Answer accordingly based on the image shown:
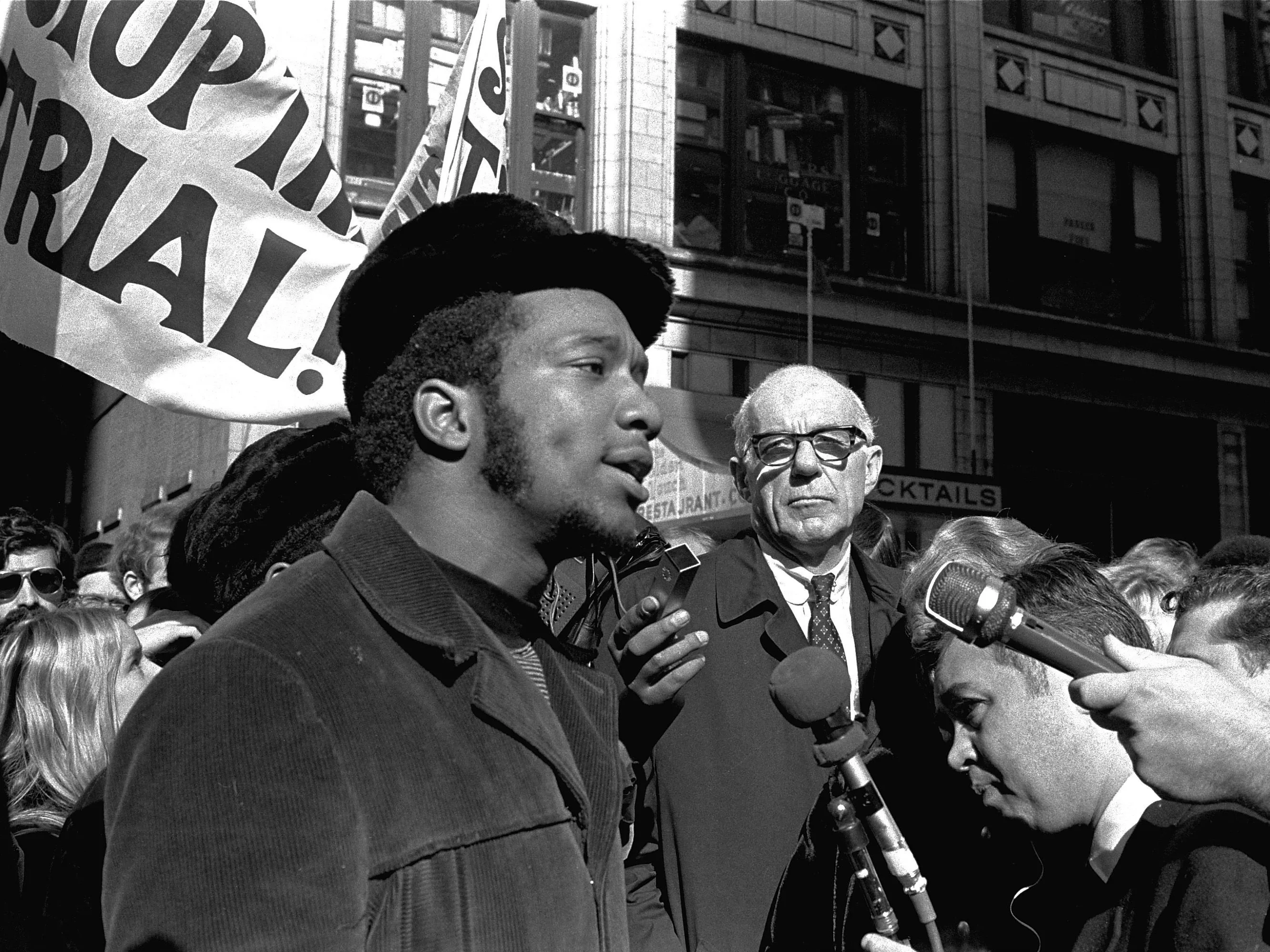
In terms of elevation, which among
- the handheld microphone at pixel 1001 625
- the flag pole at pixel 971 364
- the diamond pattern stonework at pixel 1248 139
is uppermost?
the diamond pattern stonework at pixel 1248 139

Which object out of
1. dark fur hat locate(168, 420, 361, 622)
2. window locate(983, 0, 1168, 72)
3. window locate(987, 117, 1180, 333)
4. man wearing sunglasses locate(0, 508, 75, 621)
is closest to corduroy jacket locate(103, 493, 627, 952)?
dark fur hat locate(168, 420, 361, 622)

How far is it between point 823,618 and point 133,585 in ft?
12.0

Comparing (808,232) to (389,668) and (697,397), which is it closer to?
(697,397)

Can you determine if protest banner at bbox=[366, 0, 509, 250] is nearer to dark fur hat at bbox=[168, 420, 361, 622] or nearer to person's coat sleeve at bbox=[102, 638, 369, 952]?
dark fur hat at bbox=[168, 420, 361, 622]

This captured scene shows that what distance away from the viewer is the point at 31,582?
5613mm

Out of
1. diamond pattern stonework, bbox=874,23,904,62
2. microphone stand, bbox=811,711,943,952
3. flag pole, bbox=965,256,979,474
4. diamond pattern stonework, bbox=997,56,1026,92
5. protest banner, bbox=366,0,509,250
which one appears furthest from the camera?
diamond pattern stonework, bbox=997,56,1026,92

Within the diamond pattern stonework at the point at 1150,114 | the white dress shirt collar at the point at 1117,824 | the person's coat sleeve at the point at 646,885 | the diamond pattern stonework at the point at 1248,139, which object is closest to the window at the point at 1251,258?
the diamond pattern stonework at the point at 1248,139

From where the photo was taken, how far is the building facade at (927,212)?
46.2 ft

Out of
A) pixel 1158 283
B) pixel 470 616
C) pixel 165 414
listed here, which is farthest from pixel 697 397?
pixel 470 616

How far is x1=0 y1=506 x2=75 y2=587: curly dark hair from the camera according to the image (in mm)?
5684

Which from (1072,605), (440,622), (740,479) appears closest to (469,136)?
(740,479)

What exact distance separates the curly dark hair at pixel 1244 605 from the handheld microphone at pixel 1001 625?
3.78 feet

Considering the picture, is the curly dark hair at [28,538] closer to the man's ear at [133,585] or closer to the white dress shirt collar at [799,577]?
the man's ear at [133,585]

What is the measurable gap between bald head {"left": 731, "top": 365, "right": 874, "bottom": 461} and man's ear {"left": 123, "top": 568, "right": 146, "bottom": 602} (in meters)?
3.18
